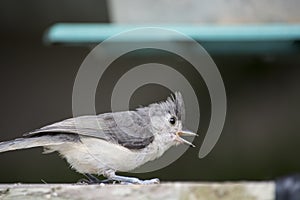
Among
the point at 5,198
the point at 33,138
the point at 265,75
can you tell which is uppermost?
the point at 265,75

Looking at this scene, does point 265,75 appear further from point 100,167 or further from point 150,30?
point 100,167

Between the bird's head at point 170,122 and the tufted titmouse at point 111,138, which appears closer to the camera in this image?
the tufted titmouse at point 111,138

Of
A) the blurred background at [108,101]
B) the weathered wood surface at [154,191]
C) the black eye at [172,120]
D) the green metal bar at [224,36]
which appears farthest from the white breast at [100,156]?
the blurred background at [108,101]

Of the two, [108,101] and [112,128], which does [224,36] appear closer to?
[112,128]

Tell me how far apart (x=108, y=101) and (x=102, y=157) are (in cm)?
268

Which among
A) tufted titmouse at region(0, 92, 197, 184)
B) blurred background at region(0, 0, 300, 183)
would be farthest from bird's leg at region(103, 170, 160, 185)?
blurred background at region(0, 0, 300, 183)

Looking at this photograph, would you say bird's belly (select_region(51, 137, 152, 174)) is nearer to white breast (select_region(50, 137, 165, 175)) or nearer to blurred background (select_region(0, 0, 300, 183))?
white breast (select_region(50, 137, 165, 175))

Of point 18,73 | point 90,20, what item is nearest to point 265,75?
point 90,20

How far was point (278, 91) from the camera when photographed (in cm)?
557

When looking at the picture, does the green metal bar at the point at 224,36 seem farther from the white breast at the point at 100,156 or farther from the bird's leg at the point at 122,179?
the bird's leg at the point at 122,179

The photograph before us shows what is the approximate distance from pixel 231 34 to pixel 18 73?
3017 mm

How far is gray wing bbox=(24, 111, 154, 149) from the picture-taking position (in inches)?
100

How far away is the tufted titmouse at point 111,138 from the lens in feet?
8.32

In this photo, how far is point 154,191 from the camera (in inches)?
72.6
